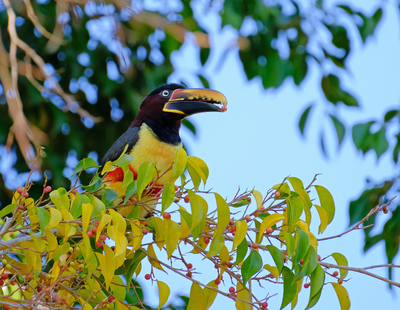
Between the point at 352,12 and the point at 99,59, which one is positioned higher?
the point at 352,12

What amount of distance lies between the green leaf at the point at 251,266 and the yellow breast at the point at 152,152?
4.82ft

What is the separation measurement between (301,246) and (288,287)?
0.61 feet

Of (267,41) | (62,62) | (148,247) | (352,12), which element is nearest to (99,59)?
(62,62)

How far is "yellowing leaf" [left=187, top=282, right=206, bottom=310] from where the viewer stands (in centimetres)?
204

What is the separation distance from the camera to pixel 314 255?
185 centimetres

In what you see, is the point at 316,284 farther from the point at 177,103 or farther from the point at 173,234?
the point at 177,103

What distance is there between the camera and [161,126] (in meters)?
3.52

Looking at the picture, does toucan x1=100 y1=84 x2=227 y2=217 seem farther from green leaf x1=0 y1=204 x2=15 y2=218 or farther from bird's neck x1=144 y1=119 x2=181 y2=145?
green leaf x1=0 y1=204 x2=15 y2=218

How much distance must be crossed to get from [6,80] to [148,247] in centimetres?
107

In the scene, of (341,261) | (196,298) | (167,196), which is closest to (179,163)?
(167,196)

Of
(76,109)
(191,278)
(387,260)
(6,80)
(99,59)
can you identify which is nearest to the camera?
(191,278)

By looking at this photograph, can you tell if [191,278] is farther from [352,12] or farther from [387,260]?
[352,12]

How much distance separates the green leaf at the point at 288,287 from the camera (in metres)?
1.84

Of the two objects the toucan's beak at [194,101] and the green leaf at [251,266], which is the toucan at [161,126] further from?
the green leaf at [251,266]
